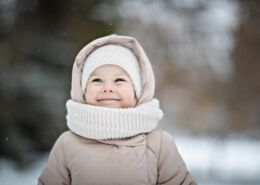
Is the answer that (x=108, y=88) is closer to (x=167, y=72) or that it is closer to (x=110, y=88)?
(x=110, y=88)

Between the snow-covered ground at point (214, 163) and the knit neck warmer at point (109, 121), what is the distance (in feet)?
7.91

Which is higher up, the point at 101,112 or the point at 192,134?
the point at 101,112

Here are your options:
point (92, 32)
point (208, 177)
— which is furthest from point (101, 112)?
point (208, 177)

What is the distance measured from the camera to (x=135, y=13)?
13.6ft

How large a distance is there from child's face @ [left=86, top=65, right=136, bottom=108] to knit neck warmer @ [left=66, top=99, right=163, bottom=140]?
0.13ft

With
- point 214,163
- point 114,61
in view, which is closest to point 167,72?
point 214,163

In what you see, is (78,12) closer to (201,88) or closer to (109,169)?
(201,88)

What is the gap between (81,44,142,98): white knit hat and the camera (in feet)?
4.66

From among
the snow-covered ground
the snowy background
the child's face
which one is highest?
the child's face

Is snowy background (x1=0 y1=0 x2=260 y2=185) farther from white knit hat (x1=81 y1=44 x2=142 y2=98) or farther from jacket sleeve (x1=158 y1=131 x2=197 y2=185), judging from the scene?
jacket sleeve (x1=158 y1=131 x2=197 y2=185)

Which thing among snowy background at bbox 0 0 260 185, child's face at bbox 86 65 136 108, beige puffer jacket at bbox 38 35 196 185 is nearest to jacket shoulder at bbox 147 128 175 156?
beige puffer jacket at bbox 38 35 196 185

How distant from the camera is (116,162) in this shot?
1.34 m

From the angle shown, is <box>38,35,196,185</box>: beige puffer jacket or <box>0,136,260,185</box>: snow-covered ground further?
<box>0,136,260,185</box>: snow-covered ground

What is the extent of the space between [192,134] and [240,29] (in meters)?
1.04
